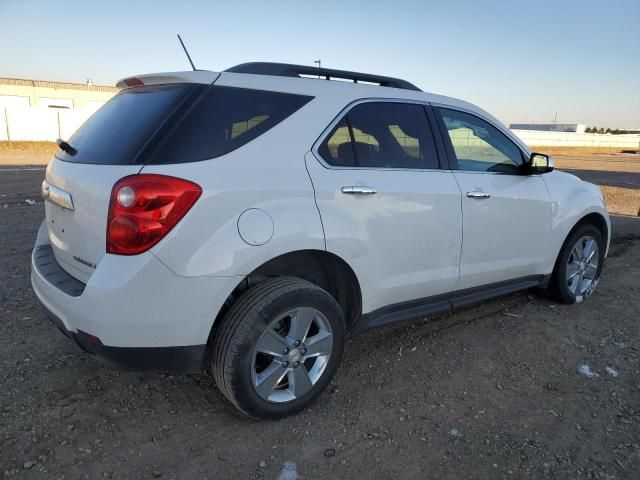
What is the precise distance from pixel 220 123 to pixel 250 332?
1.06m

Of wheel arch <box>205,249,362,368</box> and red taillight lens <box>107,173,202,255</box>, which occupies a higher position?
red taillight lens <box>107,173,202,255</box>

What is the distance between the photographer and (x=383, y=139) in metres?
3.17

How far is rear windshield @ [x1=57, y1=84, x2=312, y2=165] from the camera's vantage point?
7.90 ft

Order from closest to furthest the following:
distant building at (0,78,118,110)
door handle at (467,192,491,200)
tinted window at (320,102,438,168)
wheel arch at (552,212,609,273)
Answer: tinted window at (320,102,438,168) → door handle at (467,192,491,200) → wheel arch at (552,212,609,273) → distant building at (0,78,118,110)

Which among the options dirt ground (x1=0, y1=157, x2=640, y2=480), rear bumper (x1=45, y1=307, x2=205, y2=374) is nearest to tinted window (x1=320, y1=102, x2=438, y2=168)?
rear bumper (x1=45, y1=307, x2=205, y2=374)

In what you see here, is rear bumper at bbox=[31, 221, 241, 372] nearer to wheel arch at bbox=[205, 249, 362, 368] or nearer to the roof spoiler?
wheel arch at bbox=[205, 249, 362, 368]

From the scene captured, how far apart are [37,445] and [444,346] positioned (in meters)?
2.65

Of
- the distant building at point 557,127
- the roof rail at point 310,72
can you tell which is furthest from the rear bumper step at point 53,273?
the distant building at point 557,127

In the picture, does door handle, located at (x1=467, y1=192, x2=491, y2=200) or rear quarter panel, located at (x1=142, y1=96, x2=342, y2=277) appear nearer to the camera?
rear quarter panel, located at (x1=142, y1=96, x2=342, y2=277)

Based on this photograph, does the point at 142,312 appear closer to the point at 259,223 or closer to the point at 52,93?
the point at 259,223

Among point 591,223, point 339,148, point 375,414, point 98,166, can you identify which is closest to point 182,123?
point 98,166

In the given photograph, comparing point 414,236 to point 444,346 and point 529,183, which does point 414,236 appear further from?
point 529,183

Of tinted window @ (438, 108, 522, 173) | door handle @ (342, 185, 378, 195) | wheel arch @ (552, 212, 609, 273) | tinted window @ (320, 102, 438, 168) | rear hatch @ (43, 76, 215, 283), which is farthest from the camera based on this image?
wheel arch @ (552, 212, 609, 273)

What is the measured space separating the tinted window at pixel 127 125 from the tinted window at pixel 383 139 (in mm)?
853
